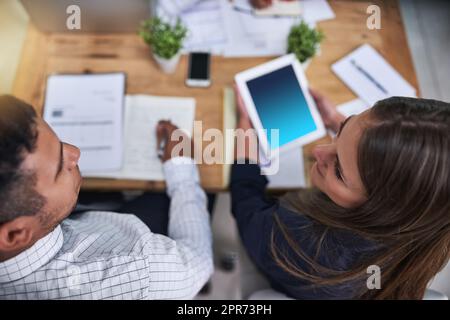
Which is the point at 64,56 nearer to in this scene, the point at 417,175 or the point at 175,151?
the point at 175,151

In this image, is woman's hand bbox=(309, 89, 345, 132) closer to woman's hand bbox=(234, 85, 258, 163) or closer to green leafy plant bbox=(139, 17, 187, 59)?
woman's hand bbox=(234, 85, 258, 163)

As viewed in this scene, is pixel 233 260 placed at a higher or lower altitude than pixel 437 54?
lower

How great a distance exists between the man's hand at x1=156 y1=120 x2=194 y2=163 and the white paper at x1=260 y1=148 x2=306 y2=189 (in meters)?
0.20

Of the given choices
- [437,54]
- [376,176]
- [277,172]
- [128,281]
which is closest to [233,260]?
[277,172]

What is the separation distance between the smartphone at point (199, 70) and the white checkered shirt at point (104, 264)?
17.4 inches

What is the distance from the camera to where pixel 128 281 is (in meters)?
0.61

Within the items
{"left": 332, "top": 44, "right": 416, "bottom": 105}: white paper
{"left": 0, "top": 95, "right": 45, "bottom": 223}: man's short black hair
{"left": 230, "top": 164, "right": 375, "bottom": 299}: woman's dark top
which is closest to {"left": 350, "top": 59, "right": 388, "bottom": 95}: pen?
{"left": 332, "top": 44, "right": 416, "bottom": 105}: white paper

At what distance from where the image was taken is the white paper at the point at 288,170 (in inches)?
36.9

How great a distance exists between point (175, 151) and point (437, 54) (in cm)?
122

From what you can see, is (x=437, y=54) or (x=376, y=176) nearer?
(x=376, y=176)

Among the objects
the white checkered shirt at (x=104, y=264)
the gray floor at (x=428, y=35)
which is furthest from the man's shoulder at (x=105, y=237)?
the gray floor at (x=428, y=35)

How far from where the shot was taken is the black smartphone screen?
0.99m

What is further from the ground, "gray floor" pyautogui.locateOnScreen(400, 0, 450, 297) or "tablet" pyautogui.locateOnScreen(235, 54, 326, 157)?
"gray floor" pyautogui.locateOnScreen(400, 0, 450, 297)
